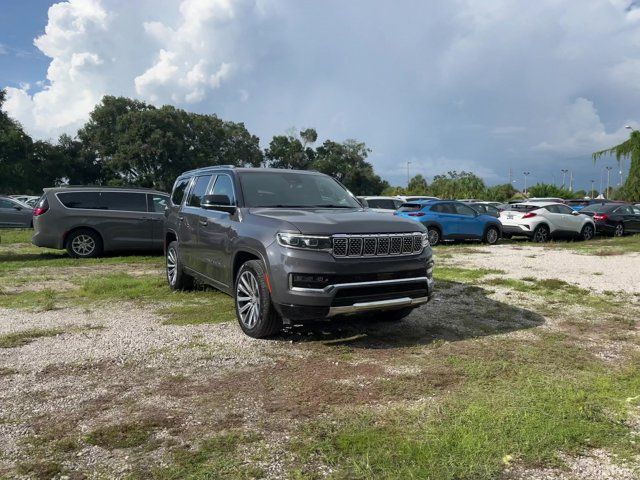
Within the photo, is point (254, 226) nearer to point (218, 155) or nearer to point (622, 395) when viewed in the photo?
point (622, 395)

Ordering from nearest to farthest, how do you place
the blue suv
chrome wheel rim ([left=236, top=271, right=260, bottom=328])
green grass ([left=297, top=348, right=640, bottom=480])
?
1. green grass ([left=297, top=348, right=640, bottom=480])
2. chrome wheel rim ([left=236, top=271, right=260, bottom=328])
3. the blue suv

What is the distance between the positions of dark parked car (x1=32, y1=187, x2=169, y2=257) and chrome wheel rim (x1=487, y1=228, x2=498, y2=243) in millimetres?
10715

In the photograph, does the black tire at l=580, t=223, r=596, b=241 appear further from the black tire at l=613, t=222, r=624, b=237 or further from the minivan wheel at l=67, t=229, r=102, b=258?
the minivan wheel at l=67, t=229, r=102, b=258

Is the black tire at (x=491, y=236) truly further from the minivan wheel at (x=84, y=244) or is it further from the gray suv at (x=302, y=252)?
the gray suv at (x=302, y=252)

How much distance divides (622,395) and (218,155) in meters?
56.0

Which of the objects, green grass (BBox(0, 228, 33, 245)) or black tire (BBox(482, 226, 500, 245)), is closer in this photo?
green grass (BBox(0, 228, 33, 245))

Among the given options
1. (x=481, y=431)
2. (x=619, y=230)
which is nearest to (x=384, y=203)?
(x=619, y=230)

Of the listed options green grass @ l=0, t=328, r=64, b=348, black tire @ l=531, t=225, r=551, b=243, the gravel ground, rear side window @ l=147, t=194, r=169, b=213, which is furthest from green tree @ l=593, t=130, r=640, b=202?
green grass @ l=0, t=328, r=64, b=348

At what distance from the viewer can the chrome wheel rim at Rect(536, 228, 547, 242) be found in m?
18.3

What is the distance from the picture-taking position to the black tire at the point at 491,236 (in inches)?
695

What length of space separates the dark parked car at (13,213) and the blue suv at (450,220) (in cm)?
1387

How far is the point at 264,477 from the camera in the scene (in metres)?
2.78

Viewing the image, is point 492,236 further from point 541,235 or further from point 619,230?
point 619,230

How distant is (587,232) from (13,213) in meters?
21.5
